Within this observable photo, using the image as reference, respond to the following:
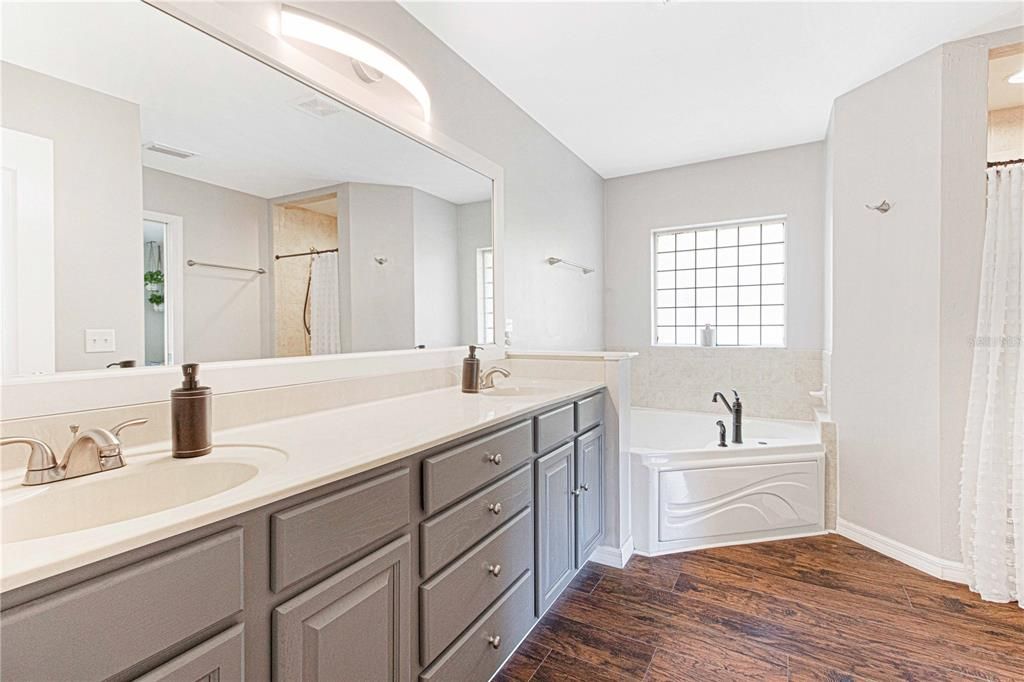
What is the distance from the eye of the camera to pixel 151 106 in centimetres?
128

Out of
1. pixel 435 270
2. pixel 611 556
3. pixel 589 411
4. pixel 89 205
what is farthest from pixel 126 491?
pixel 611 556

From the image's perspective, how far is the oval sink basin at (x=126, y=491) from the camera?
873mm

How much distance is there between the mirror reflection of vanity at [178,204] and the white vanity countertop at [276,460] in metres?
0.26

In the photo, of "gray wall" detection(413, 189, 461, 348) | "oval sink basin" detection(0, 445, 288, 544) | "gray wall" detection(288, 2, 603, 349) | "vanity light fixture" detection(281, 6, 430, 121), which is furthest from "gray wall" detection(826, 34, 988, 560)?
"oval sink basin" detection(0, 445, 288, 544)

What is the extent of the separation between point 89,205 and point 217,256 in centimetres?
33

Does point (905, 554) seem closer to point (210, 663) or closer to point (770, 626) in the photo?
point (770, 626)

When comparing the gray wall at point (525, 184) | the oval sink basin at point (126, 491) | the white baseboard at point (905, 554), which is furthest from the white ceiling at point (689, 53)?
the white baseboard at point (905, 554)

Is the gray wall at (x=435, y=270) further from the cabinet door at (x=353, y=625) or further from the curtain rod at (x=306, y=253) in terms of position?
the cabinet door at (x=353, y=625)

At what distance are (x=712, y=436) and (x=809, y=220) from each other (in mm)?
1722

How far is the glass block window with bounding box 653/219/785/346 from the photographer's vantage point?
12.9 ft

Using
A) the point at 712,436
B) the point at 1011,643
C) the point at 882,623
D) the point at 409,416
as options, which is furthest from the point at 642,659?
the point at 712,436

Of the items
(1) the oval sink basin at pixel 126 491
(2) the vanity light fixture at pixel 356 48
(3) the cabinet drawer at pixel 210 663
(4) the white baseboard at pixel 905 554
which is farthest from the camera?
(4) the white baseboard at pixel 905 554

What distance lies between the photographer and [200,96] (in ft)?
4.53

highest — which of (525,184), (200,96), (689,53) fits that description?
(689,53)
